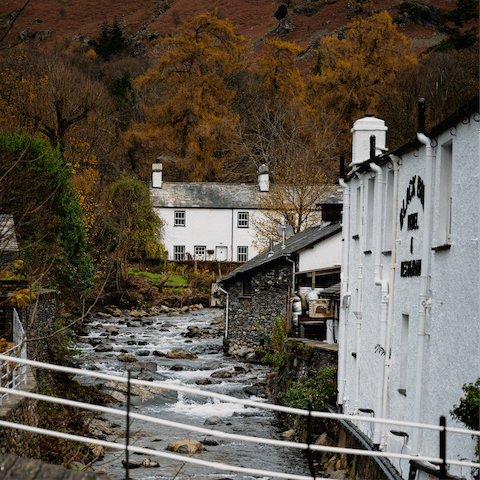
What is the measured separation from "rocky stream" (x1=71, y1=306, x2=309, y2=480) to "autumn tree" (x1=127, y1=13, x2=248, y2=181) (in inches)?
750

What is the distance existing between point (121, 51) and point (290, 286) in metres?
70.8

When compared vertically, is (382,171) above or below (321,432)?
above

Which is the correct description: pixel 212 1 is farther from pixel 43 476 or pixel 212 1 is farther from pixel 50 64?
pixel 43 476

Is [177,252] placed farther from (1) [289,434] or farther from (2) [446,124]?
(2) [446,124]

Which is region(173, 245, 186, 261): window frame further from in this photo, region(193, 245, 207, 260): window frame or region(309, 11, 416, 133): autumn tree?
region(309, 11, 416, 133): autumn tree

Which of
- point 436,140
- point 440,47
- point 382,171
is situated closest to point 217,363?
point 382,171

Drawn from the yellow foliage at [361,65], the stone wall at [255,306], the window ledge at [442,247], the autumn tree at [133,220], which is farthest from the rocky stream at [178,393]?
the yellow foliage at [361,65]

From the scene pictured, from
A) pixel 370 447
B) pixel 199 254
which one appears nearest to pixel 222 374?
pixel 370 447

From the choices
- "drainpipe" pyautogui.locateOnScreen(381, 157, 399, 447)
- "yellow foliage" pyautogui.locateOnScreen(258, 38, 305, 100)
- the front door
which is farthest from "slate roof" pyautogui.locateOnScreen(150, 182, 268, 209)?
"drainpipe" pyautogui.locateOnScreen(381, 157, 399, 447)

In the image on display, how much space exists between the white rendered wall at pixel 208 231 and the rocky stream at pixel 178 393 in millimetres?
12153

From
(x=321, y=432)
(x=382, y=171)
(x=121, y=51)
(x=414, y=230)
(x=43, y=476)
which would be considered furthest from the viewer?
(x=121, y=51)

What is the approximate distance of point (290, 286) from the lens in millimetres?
29062

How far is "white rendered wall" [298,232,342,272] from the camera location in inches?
1006

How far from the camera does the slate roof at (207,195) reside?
51219mm
